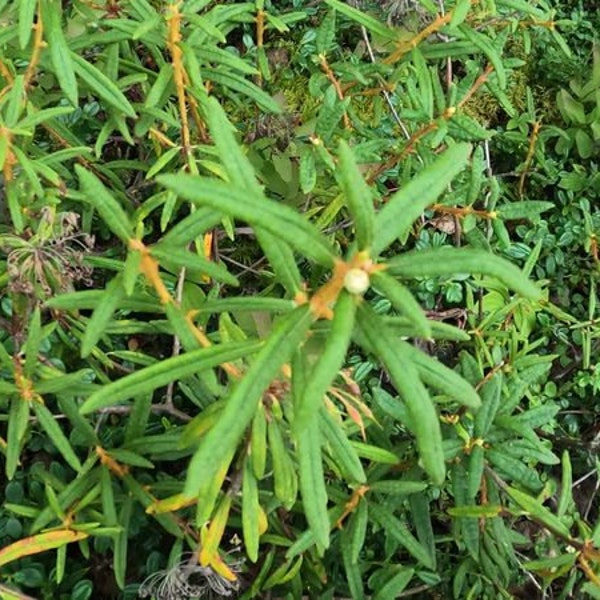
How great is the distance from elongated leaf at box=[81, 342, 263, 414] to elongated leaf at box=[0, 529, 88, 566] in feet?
1.86

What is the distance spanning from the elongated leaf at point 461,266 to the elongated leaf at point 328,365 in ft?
0.31

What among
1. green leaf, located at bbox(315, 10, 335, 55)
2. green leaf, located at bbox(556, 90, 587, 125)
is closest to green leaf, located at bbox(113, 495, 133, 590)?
green leaf, located at bbox(315, 10, 335, 55)

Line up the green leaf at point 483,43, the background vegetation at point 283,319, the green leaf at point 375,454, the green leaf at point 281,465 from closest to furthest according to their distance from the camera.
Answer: the background vegetation at point 283,319, the green leaf at point 281,465, the green leaf at point 375,454, the green leaf at point 483,43

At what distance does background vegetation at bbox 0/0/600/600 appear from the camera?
3.68 ft

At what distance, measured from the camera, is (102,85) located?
1.81m

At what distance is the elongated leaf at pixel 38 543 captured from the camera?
1.61 m

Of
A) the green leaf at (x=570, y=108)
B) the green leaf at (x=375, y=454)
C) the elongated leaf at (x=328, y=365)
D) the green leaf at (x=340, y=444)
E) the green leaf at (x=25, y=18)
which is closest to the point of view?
the elongated leaf at (x=328, y=365)

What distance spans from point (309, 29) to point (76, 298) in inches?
65.5

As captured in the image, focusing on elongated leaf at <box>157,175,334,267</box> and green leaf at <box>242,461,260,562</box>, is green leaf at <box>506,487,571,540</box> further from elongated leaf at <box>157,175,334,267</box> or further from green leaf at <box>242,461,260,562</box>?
elongated leaf at <box>157,175,334,267</box>

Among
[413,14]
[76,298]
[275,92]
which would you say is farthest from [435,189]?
[275,92]

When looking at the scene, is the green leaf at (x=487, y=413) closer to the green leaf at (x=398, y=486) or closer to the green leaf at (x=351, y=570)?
the green leaf at (x=398, y=486)

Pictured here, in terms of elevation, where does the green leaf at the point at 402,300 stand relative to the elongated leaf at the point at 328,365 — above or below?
above

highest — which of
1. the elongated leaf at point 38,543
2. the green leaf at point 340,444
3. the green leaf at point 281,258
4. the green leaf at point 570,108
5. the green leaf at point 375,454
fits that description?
the green leaf at point 281,258

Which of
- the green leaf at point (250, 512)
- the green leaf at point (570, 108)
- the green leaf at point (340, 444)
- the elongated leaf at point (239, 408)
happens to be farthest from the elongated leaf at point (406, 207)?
the green leaf at point (570, 108)
